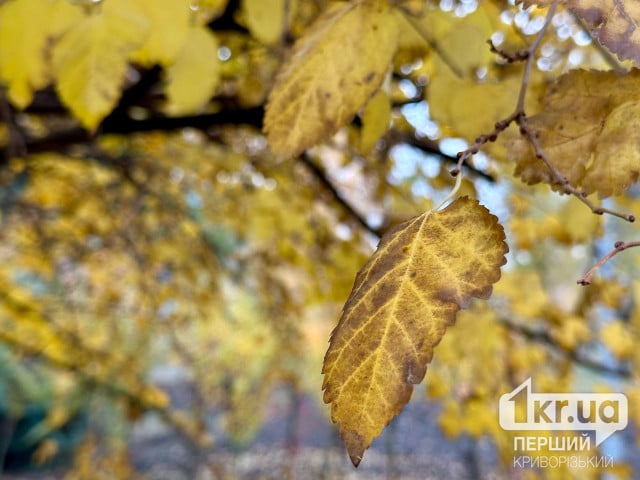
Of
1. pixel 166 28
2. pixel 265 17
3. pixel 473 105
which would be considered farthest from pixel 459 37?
pixel 166 28

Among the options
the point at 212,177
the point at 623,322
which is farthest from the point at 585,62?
the point at 212,177

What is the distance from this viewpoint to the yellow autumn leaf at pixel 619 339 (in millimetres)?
1887

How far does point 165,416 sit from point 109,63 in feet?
7.15

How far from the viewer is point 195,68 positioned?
26.8 inches

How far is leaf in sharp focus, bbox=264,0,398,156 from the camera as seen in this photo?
471 millimetres

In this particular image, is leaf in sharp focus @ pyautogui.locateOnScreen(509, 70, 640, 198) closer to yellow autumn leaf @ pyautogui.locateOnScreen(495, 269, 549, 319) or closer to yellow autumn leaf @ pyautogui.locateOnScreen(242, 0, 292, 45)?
yellow autumn leaf @ pyautogui.locateOnScreen(242, 0, 292, 45)

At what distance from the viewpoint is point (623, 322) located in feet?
6.56

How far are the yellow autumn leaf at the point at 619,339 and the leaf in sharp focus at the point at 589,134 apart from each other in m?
1.67

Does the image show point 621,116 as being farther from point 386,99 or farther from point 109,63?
point 109,63

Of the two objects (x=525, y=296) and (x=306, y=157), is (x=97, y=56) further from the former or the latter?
(x=525, y=296)

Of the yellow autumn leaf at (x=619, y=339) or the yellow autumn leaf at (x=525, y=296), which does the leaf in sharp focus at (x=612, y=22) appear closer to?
the yellow autumn leaf at (x=525, y=296)

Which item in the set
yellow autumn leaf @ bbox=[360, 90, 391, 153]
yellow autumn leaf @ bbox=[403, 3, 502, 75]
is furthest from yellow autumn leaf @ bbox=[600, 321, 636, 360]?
yellow autumn leaf @ bbox=[360, 90, 391, 153]

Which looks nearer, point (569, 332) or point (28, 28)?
point (28, 28)

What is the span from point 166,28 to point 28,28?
118 millimetres
